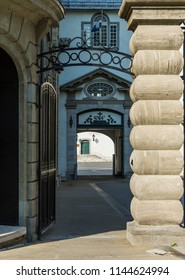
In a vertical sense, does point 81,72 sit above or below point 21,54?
above

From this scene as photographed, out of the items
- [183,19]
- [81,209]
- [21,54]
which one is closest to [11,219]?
[21,54]

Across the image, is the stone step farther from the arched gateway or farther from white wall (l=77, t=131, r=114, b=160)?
white wall (l=77, t=131, r=114, b=160)

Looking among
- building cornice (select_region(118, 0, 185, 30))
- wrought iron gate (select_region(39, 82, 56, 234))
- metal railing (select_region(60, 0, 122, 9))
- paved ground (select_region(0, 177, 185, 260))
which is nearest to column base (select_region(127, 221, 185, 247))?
paved ground (select_region(0, 177, 185, 260))

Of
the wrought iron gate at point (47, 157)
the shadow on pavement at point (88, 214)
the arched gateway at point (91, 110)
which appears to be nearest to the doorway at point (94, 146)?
the arched gateway at point (91, 110)

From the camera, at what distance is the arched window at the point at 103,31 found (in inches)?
1172

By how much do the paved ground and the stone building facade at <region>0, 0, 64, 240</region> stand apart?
747 mm

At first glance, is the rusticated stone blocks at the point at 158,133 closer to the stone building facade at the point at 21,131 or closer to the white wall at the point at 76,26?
the stone building facade at the point at 21,131

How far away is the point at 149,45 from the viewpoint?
28.8 feet

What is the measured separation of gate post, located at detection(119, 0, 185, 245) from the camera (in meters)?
8.62

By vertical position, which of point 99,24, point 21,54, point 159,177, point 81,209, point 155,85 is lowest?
point 81,209

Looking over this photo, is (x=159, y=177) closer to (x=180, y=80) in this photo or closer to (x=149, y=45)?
(x=180, y=80)

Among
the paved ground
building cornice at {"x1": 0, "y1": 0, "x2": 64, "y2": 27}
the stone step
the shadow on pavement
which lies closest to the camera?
the paved ground

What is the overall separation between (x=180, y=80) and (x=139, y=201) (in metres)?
2.10

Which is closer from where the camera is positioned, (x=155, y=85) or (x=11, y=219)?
(x=155, y=85)
